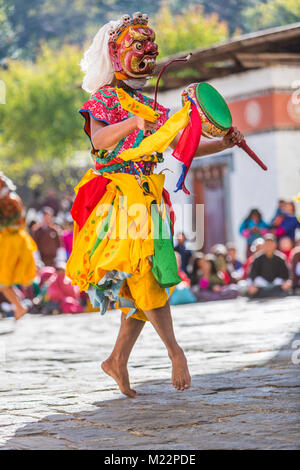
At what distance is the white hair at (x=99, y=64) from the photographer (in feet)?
15.0

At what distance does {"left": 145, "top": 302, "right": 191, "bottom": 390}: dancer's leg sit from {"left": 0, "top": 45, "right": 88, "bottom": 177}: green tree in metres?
33.2

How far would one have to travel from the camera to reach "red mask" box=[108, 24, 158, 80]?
14.6ft

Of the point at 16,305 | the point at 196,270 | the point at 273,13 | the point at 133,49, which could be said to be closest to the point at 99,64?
the point at 133,49

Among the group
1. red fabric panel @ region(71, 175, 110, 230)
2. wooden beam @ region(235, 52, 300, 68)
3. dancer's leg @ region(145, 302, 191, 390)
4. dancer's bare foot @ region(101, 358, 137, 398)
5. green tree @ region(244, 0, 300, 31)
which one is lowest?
dancer's bare foot @ region(101, 358, 137, 398)

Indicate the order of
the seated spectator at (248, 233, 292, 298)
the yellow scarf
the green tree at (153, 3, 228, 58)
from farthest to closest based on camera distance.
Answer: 1. the green tree at (153, 3, 228, 58)
2. the seated spectator at (248, 233, 292, 298)
3. the yellow scarf

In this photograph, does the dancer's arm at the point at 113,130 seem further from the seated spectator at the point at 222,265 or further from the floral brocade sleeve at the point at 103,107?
the seated spectator at the point at 222,265

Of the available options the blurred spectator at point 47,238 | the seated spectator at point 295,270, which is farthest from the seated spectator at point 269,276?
the blurred spectator at point 47,238

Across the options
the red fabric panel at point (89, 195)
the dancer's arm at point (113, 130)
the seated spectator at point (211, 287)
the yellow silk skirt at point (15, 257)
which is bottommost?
the seated spectator at point (211, 287)

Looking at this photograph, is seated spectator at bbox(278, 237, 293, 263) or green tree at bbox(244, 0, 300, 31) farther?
green tree at bbox(244, 0, 300, 31)

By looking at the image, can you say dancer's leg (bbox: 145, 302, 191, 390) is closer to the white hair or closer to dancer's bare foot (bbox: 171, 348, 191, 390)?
dancer's bare foot (bbox: 171, 348, 191, 390)

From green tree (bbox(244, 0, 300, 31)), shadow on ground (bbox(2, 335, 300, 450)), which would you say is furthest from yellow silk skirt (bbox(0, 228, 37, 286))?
green tree (bbox(244, 0, 300, 31))

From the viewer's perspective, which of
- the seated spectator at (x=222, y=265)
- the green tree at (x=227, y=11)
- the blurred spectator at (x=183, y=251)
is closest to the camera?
the seated spectator at (x=222, y=265)

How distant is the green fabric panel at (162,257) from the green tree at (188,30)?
106ft
